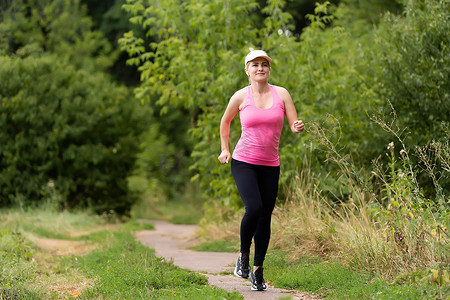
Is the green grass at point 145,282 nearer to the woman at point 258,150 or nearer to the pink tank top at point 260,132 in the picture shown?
the woman at point 258,150

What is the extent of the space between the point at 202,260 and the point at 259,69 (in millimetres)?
3483

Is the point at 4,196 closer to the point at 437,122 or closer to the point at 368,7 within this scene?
the point at 437,122

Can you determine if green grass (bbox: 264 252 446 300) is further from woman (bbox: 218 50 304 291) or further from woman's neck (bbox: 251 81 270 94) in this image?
woman's neck (bbox: 251 81 270 94)

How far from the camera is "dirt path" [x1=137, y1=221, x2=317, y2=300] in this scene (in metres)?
5.29

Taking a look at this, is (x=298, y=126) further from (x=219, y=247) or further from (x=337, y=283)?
(x=219, y=247)

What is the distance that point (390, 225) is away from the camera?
17.8 feet

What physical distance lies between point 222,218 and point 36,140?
20.1ft

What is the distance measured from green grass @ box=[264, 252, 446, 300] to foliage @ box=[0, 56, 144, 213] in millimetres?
9637

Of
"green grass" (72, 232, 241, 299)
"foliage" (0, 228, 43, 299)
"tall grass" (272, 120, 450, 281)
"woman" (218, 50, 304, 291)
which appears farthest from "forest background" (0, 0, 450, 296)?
"foliage" (0, 228, 43, 299)

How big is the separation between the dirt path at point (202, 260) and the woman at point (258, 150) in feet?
0.71

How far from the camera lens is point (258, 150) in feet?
17.2

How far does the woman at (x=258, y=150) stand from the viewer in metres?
5.20

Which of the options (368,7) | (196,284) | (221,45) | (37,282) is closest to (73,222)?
(221,45)

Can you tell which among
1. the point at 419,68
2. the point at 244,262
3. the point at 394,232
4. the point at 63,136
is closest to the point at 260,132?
the point at 244,262
